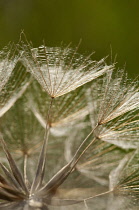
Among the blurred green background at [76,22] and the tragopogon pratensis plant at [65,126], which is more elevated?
the blurred green background at [76,22]

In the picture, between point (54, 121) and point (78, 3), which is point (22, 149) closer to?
A: point (54, 121)

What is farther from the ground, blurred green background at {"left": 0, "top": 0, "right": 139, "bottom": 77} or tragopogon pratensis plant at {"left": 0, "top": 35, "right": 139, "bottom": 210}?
blurred green background at {"left": 0, "top": 0, "right": 139, "bottom": 77}

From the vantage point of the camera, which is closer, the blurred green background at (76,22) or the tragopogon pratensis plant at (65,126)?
the tragopogon pratensis plant at (65,126)

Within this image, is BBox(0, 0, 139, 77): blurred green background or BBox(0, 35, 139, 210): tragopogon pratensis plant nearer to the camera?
BBox(0, 35, 139, 210): tragopogon pratensis plant

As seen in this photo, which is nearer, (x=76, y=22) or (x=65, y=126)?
(x=65, y=126)
